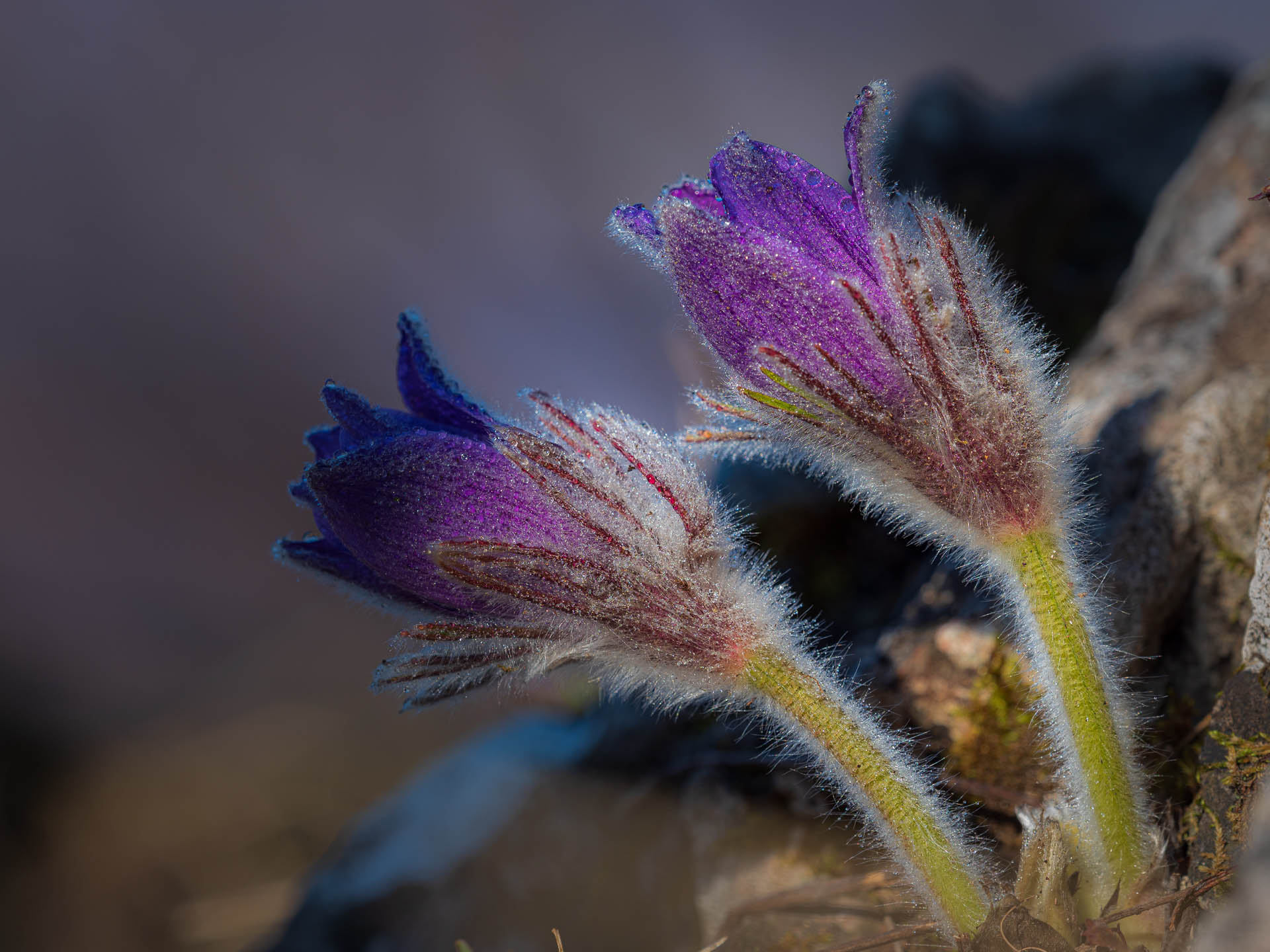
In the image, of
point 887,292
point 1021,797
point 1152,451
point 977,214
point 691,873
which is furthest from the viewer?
point 977,214

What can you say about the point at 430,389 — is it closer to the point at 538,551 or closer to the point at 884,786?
the point at 538,551

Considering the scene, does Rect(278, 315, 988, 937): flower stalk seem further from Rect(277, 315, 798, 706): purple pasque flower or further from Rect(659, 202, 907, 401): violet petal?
Rect(659, 202, 907, 401): violet petal

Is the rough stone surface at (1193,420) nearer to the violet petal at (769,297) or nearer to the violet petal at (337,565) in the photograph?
the violet petal at (769,297)

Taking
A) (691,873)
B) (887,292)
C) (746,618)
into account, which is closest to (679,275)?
(887,292)

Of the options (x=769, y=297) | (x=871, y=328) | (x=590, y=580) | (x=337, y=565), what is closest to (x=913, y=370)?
(x=871, y=328)

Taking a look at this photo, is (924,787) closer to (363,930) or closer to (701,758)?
(701,758)

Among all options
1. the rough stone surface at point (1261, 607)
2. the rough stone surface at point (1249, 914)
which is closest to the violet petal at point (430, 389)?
the rough stone surface at point (1249, 914)
